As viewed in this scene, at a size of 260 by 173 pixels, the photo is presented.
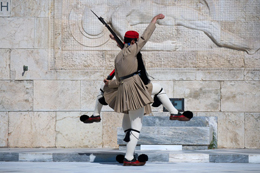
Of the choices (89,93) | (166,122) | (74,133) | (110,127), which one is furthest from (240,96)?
(74,133)

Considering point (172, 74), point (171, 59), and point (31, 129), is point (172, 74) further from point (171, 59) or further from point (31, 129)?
point (31, 129)

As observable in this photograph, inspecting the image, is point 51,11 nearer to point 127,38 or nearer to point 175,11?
point 175,11

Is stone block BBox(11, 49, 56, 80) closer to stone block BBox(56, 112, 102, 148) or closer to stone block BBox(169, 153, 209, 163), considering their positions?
stone block BBox(56, 112, 102, 148)

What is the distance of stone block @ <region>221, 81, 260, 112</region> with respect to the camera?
29.2 ft

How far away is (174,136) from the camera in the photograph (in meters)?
7.62

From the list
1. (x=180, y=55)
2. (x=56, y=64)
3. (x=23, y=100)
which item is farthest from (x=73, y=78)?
(x=180, y=55)

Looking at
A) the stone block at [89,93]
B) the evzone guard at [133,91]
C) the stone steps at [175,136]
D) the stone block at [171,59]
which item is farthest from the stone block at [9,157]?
the stone block at [171,59]

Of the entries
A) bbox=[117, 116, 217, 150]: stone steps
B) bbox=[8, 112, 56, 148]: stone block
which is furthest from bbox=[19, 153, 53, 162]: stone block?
bbox=[8, 112, 56, 148]: stone block

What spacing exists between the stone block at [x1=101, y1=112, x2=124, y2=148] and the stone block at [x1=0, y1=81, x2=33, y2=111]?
1.41m

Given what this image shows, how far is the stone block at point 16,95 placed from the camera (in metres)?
8.99

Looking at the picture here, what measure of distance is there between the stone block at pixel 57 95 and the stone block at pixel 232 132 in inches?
106

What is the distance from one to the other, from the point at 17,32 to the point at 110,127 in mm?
2500

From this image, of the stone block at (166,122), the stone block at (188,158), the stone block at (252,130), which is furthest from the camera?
the stone block at (252,130)

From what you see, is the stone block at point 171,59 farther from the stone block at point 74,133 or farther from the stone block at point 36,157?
the stone block at point 36,157
